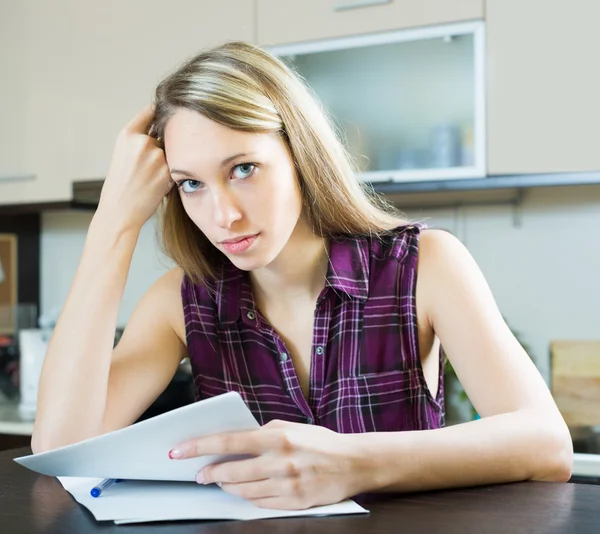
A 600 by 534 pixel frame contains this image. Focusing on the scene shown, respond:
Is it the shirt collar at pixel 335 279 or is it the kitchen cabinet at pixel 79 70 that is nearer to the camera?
the shirt collar at pixel 335 279

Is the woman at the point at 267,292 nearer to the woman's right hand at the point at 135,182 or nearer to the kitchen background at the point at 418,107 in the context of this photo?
the woman's right hand at the point at 135,182

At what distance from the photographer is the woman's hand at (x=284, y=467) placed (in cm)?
69

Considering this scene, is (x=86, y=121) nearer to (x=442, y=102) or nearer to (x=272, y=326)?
(x=442, y=102)

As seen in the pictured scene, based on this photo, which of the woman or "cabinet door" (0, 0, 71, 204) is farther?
"cabinet door" (0, 0, 71, 204)

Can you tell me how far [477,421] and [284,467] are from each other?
260 mm

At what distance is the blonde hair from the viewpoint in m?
1.06

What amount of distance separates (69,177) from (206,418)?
1998 millimetres

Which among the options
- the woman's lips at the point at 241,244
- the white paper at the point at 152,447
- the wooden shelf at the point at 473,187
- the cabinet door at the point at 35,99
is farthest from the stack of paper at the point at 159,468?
the cabinet door at the point at 35,99

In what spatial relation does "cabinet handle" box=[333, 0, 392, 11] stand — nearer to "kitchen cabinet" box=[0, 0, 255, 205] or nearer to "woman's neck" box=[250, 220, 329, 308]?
"kitchen cabinet" box=[0, 0, 255, 205]

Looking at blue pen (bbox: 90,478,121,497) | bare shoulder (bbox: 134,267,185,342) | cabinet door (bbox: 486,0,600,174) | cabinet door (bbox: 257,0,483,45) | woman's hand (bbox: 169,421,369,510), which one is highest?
cabinet door (bbox: 257,0,483,45)

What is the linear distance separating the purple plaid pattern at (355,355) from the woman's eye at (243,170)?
24cm

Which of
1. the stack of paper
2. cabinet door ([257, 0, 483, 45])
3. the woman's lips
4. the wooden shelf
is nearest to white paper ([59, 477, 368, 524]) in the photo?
the stack of paper

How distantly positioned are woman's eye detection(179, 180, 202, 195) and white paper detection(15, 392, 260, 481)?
44 centimetres

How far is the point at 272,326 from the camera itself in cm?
124
